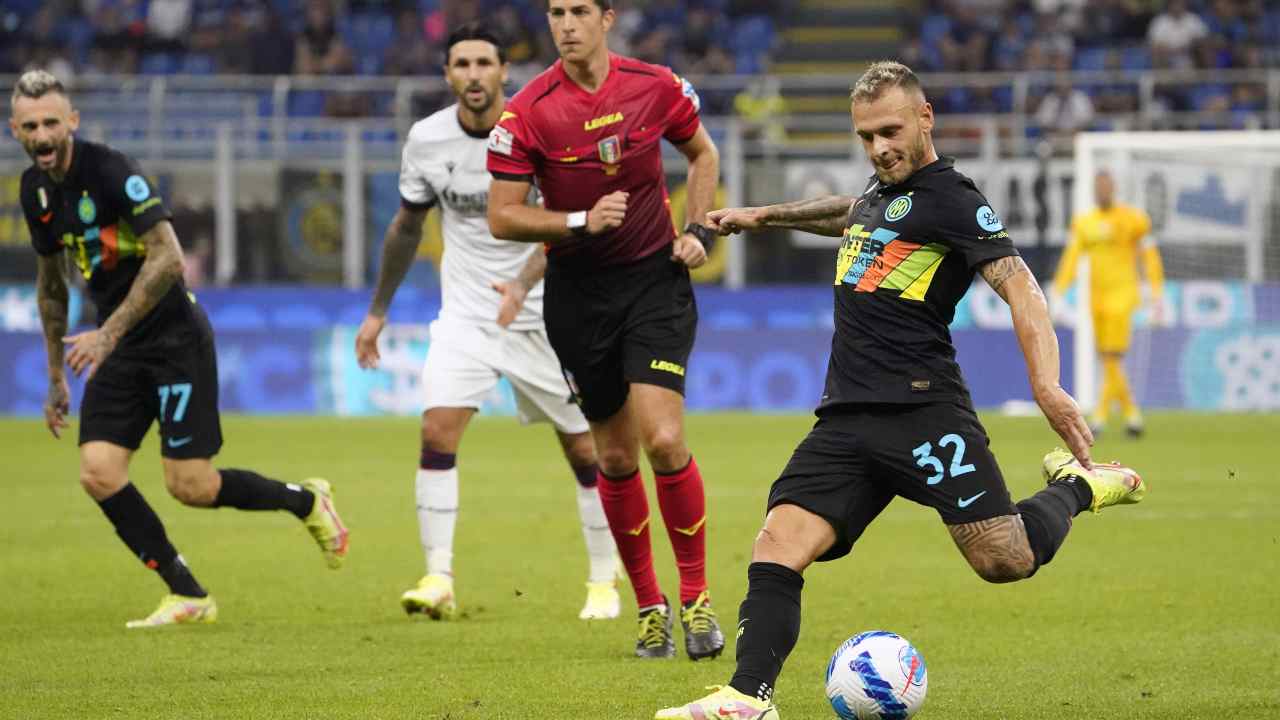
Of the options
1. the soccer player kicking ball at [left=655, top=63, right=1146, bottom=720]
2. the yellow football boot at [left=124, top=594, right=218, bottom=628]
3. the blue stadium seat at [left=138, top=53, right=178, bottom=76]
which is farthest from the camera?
the blue stadium seat at [left=138, top=53, right=178, bottom=76]

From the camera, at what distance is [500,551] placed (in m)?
10.5

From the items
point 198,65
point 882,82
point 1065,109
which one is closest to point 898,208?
point 882,82

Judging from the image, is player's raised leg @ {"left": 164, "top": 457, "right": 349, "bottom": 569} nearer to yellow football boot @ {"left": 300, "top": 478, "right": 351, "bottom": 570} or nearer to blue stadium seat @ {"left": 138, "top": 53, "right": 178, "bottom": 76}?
yellow football boot @ {"left": 300, "top": 478, "right": 351, "bottom": 570}

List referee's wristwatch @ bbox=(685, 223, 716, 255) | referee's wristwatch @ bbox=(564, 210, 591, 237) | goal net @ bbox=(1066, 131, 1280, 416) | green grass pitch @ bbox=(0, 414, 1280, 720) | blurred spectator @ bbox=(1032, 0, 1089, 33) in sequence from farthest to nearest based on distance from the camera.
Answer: blurred spectator @ bbox=(1032, 0, 1089, 33) < goal net @ bbox=(1066, 131, 1280, 416) < referee's wristwatch @ bbox=(685, 223, 716, 255) < referee's wristwatch @ bbox=(564, 210, 591, 237) < green grass pitch @ bbox=(0, 414, 1280, 720)

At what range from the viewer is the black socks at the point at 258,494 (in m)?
8.19

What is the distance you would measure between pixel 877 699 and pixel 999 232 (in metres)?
1.37

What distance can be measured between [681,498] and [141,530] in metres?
2.48

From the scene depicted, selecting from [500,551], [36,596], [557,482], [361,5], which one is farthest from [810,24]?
[36,596]

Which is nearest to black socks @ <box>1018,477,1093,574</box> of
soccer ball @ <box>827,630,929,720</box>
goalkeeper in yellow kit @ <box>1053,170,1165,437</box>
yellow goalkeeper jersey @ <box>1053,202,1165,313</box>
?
soccer ball @ <box>827,630,929,720</box>

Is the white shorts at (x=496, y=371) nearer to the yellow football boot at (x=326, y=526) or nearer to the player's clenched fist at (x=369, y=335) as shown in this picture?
the player's clenched fist at (x=369, y=335)

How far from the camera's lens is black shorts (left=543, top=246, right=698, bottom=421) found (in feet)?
22.5

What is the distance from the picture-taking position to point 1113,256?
735 inches

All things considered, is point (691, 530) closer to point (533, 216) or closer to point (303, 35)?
point (533, 216)

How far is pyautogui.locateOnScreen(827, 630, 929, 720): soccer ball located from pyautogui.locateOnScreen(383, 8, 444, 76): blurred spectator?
22.6m
